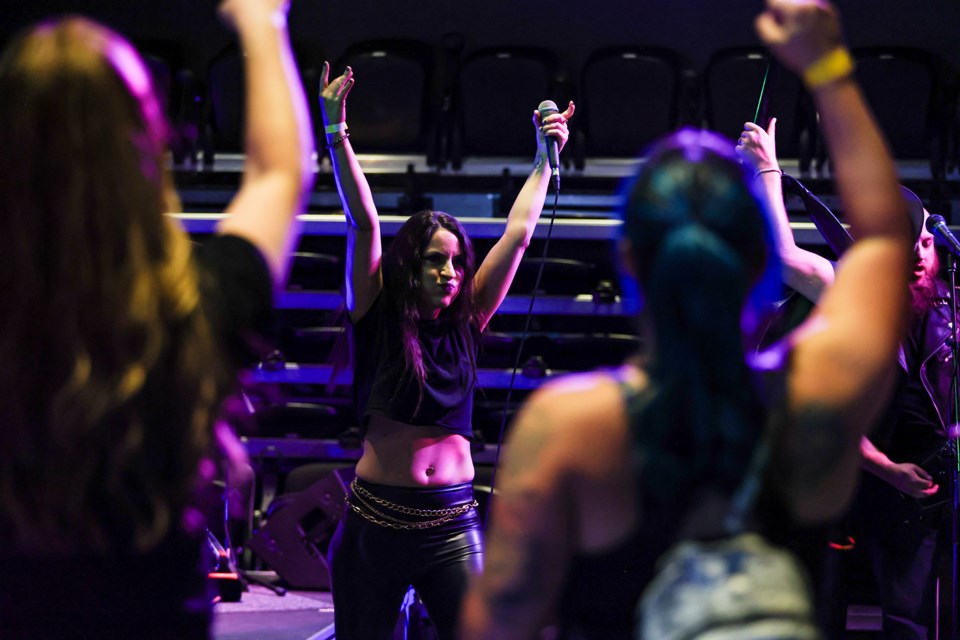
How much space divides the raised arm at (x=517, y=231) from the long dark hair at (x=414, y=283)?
1.8 inches

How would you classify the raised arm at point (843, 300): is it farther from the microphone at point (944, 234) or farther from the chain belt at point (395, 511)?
the microphone at point (944, 234)

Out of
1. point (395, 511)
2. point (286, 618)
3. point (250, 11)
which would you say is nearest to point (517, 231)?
point (395, 511)

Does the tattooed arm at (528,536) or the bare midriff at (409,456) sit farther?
the bare midriff at (409,456)

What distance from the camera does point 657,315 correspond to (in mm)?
1179

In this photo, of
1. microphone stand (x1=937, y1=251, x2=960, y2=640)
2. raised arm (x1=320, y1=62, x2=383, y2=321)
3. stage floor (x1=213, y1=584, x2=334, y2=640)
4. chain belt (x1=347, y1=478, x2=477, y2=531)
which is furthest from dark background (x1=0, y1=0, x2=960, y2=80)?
chain belt (x1=347, y1=478, x2=477, y2=531)

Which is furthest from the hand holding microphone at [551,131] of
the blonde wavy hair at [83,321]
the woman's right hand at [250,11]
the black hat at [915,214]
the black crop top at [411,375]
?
the blonde wavy hair at [83,321]

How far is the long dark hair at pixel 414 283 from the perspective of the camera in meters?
2.97

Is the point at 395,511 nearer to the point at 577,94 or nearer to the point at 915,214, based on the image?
the point at 915,214

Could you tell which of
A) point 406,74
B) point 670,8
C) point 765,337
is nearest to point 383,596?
point 765,337

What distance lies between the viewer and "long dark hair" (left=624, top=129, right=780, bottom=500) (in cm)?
115

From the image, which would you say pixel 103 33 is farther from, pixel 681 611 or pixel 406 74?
pixel 406 74

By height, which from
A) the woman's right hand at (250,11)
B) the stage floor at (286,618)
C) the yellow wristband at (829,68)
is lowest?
the stage floor at (286,618)

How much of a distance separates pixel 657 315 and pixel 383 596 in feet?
5.89

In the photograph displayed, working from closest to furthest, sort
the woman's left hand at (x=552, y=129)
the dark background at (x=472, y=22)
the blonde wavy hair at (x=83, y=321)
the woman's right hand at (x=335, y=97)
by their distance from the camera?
1. the blonde wavy hair at (x=83, y=321)
2. the woman's right hand at (x=335, y=97)
3. the woman's left hand at (x=552, y=129)
4. the dark background at (x=472, y=22)
